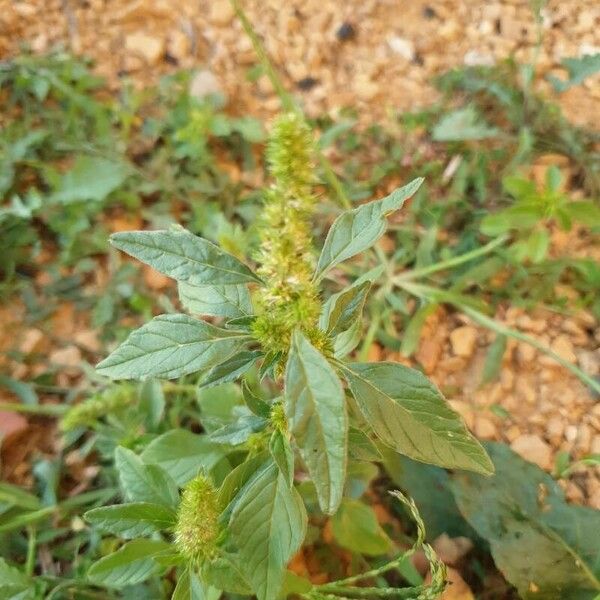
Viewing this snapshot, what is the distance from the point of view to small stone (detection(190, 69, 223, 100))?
180 centimetres

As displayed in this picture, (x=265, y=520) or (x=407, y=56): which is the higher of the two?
(x=407, y=56)

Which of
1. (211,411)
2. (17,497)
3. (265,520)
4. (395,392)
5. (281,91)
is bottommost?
(17,497)

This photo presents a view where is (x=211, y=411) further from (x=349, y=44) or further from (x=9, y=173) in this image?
(x=349, y=44)

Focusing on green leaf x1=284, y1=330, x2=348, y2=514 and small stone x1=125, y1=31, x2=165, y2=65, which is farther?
small stone x1=125, y1=31, x2=165, y2=65

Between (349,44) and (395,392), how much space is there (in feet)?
4.63

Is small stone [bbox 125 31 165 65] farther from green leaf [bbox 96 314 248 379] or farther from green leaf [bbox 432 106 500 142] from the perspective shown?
green leaf [bbox 96 314 248 379]

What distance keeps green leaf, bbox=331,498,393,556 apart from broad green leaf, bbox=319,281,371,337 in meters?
0.48

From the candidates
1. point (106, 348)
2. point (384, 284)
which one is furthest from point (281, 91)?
point (106, 348)

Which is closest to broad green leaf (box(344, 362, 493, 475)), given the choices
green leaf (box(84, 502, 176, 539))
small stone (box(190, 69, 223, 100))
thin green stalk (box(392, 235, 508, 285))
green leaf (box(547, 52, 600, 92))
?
green leaf (box(84, 502, 176, 539))

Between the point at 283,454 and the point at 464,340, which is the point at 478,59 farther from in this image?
the point at 283,454

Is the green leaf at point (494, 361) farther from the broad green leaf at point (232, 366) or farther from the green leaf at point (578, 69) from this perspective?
the broad green leaf at point (232, 366)

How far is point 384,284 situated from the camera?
155 centimetres

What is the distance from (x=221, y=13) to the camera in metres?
1.92

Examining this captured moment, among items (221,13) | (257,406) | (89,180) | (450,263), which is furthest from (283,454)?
(221,13)
